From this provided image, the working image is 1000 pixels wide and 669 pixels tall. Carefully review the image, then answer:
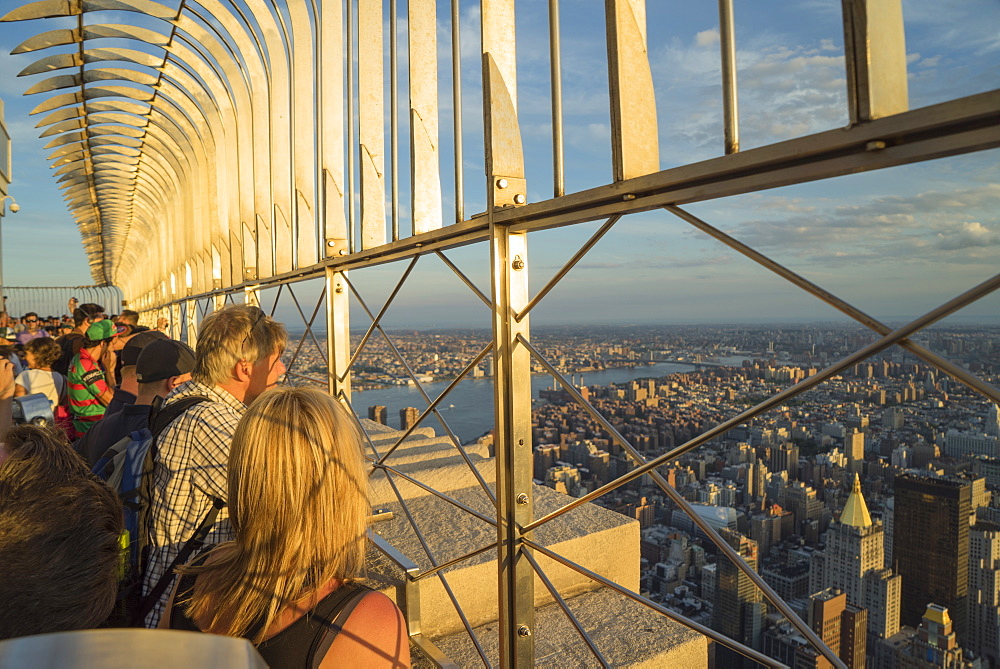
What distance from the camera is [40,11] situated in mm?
6449

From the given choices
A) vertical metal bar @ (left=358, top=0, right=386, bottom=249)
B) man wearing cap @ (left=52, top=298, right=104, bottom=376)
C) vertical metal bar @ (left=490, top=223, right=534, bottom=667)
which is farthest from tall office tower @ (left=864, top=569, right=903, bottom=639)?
man wearing cap @ (left=52, top=298, right=104, bottom=376)

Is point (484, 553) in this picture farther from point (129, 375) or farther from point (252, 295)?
point (252, 295)

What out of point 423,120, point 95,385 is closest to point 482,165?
point 423,120

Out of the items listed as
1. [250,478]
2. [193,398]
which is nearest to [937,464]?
[250,478]

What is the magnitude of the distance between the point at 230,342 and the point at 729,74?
6.44 feet

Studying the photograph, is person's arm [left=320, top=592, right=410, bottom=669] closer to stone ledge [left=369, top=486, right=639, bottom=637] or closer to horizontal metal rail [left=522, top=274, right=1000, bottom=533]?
horizontal metal rail [left=522, top=274, right=1000, bottom=533]

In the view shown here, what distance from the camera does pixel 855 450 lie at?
120cm

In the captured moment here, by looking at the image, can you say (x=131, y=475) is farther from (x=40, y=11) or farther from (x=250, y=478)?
(x=40, y=11)

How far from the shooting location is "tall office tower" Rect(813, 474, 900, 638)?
1140mm

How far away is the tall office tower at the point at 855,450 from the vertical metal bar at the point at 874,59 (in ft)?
1.79

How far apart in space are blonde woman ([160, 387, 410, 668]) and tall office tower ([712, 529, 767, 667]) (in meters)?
0.76

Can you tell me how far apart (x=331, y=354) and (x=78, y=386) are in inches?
96.0

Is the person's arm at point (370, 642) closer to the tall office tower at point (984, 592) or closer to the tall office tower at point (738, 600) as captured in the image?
the tall office tower at point (738, 600)

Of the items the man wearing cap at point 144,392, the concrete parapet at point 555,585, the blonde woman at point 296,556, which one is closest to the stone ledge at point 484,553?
the concrete parapet at point 555,585
